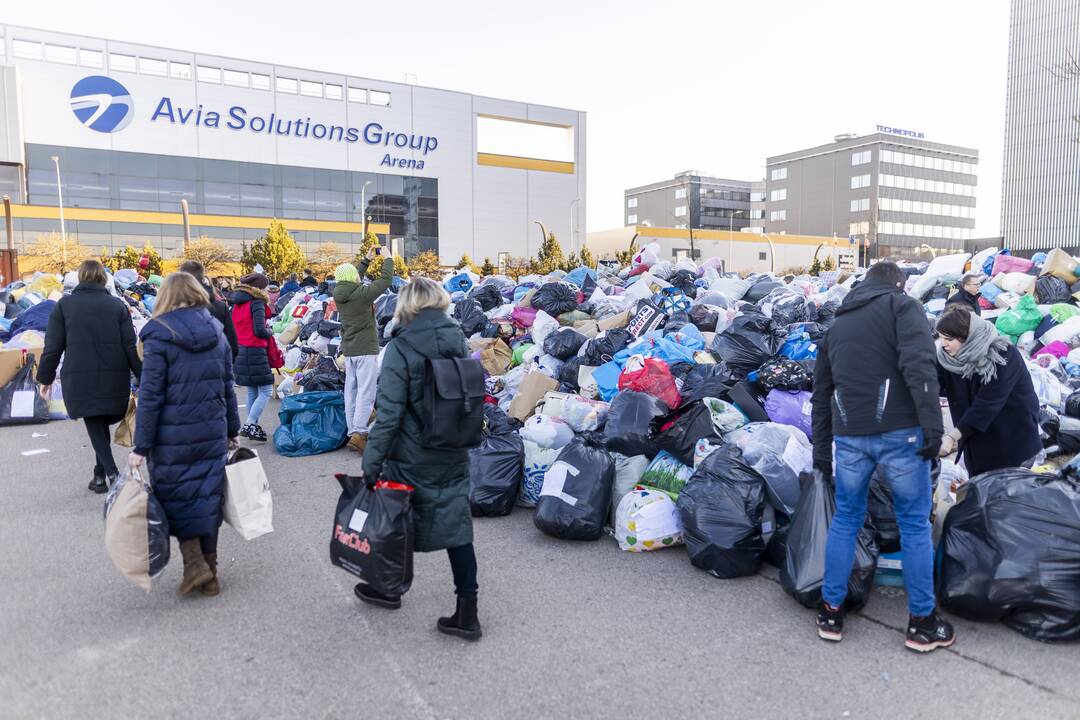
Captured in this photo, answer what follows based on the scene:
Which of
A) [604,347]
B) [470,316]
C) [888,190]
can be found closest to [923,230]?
[888,190]

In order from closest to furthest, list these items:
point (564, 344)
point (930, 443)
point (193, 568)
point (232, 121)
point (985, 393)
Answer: point (930, 443) → point (985, 393) → point (193, 568) → point (564, 344) → point (232, 121)

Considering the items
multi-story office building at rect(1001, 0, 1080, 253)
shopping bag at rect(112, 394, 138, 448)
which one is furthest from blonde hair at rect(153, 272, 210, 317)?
multi-story office building at rect(1001, 0, 1080, 253)

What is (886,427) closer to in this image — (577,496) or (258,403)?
(577,496)

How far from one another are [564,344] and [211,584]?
14.1ft

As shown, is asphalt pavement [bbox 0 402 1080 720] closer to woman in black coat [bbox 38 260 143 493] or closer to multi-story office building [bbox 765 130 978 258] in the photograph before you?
woman in black coat [bbox 38 260 143 493]

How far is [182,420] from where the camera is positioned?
3.59 meters

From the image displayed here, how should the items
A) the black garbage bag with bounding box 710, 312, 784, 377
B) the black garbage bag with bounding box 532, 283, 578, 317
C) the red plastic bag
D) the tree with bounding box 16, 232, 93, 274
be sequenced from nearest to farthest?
the red plastic bag < the black garbage bag with bounding box 710, 312, 784, 377 < the black garbage bag with bounding box 532, 283, 578, 317 < the tree with bounding box 16, 232, 93, 274

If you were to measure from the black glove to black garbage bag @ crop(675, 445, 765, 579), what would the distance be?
3.81 feet

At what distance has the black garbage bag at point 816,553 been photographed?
3414 millimetres

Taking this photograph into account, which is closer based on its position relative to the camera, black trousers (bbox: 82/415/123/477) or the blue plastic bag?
black trousers (bbox: 82/415/123/477)

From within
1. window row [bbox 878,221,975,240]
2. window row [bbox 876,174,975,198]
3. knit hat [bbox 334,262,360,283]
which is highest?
window row [bbox 876,174,975,198]

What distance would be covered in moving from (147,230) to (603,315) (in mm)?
49791

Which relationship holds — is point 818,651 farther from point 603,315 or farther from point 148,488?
point 603,315

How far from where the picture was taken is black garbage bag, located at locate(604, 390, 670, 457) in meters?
4.86
